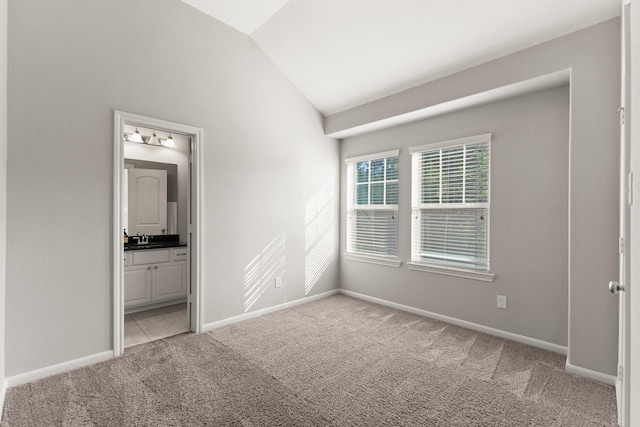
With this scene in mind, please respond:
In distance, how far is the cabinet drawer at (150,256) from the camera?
3.97 metres

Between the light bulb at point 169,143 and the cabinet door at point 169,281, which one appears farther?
the light bulb at point 169,143

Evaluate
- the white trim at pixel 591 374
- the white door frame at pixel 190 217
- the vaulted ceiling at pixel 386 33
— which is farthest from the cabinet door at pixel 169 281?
the white trim at pixel 591 374

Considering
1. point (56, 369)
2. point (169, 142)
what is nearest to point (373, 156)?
point (169, 142)

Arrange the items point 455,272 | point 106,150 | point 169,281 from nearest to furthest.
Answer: point 106,150 < point 455,272 < point 169,281

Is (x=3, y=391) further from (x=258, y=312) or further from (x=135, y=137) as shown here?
(x=135, y=137)

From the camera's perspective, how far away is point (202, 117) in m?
3.34

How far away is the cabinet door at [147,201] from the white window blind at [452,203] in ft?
11.9

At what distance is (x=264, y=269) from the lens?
3.92m

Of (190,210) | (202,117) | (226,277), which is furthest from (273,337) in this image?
(202,117)

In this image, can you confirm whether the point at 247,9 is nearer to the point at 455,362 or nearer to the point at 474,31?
the point at 474,31

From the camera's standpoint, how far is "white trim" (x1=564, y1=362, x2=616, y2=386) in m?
2.32

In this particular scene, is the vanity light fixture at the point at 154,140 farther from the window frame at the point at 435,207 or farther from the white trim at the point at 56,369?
the window frame at the point at 435,207

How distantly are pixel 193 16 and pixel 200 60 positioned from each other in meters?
0.42

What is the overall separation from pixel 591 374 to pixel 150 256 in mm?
4601
